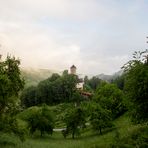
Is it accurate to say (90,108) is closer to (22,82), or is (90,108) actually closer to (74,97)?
(22,82)

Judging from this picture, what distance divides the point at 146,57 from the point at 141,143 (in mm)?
17162

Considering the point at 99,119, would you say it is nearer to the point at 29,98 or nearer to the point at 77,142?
the point at 77,142

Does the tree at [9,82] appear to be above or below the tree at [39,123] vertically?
above

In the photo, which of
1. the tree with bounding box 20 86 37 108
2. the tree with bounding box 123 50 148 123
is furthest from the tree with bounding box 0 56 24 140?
the tree with bounding box 20 86 37 108

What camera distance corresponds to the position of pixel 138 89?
40.9m

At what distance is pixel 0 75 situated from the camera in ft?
136

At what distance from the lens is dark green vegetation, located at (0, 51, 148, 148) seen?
40.3 m

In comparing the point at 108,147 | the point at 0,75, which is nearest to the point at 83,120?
the point at 0,75

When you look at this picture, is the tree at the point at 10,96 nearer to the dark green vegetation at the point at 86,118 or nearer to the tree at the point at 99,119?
the dark green vegetation at the point at 86,118

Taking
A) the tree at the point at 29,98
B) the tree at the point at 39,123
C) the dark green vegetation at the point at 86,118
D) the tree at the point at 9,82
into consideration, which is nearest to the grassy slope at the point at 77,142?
the dark green vegetation at the point at 86,118

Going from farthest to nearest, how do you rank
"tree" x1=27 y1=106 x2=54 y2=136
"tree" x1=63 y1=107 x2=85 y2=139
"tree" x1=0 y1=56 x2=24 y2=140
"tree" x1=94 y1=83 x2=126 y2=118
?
"tree" x1=94 y1=83 x2=126 y2=118
"tree" x1=63 y1=107 x2=85 y2=139
"tree" x1=27 y1=106 x2=54 y2=136
"tree" x1=0 y1=56 x2=24 y2=140

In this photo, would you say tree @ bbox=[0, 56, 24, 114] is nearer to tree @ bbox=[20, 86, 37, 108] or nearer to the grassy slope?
the grassy slope

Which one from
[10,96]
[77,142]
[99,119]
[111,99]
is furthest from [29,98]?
[10,96]

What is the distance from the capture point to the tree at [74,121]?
75.9 m
